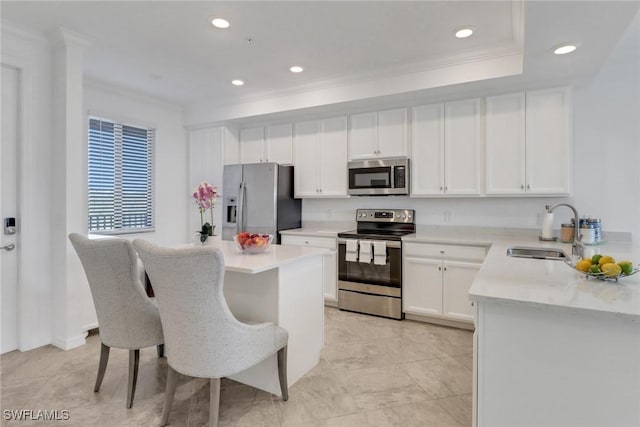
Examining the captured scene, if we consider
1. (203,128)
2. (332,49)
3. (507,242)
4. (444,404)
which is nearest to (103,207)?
(203,128)

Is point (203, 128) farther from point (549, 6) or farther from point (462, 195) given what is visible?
point (549, 6)

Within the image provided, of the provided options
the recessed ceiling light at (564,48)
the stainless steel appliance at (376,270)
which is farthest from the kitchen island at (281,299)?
the recessed ceiling light at (564,48)

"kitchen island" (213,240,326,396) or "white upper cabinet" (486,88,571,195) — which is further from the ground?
"white upper cabinet" (486,88,571,195)

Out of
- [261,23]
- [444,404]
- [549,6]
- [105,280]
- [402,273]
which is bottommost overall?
[444,404]

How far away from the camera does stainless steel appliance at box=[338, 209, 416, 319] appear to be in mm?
3510

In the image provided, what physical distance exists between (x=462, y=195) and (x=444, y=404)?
6.80 feet

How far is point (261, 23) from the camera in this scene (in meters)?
2.59

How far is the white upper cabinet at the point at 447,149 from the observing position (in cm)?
339

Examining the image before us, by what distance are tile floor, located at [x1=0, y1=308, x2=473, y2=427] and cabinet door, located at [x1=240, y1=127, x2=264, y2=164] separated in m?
2.78

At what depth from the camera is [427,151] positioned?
3619mm

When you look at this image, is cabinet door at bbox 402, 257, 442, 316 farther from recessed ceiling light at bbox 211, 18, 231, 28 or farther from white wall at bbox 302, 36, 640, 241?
recessed ceiling light at bbox 211, 18, 231, 28

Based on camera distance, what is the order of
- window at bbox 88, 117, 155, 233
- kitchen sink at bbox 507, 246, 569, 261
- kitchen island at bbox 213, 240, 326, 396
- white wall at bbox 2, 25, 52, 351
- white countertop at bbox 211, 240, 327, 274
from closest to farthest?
white countertop at bbox 211, 240, 327, 274 < kitchen island at bbox 213, 240, 326, 396 < kitchen sink at bbox 507, 246, 569, 261 < white wall at bbox 2, 25, 52, 351 < window at bbox 88, 117, 155, 233

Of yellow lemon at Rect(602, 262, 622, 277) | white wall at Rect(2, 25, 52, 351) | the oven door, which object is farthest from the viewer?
the oven door

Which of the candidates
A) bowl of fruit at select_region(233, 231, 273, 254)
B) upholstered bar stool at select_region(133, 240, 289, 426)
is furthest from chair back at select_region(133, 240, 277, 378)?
bowl of fruit at select_region(233, 231, 273, 254)
